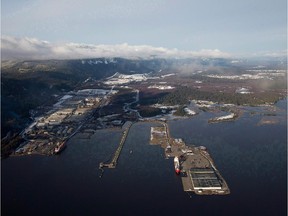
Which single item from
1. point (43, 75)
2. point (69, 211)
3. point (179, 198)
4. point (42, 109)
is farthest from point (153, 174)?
point (43, 75)

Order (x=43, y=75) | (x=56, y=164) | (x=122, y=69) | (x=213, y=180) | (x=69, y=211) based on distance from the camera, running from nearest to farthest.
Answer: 1. (x=69, y=211)
2. (x=213, y=180)
3. (x=56, y=164)
4. (x=43, y=75)
5. (x=122, y=69)

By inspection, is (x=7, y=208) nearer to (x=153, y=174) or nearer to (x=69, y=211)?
(x=69, y=211)

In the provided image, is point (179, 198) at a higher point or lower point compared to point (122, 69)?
higher

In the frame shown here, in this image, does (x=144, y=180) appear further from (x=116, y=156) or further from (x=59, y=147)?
(x=59, y=147)

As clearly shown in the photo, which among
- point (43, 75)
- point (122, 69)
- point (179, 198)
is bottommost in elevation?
point (122, 69)

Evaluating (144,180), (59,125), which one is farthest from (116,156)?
(59,125)

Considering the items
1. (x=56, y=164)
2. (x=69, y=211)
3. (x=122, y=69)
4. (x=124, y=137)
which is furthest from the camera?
(x=122, y=69)

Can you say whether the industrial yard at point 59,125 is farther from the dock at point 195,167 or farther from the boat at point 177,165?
the boat at point 177,165
